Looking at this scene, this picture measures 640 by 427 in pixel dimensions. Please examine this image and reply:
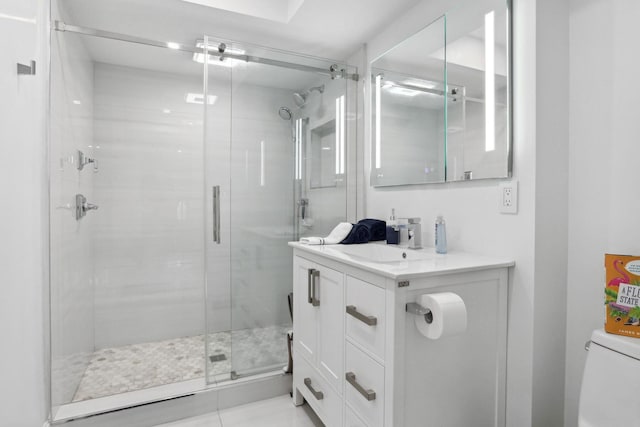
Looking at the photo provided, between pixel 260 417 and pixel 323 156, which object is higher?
Answer: pixel 323 156

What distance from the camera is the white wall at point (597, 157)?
44.9 inches

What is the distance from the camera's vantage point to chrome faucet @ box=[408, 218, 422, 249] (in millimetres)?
1718

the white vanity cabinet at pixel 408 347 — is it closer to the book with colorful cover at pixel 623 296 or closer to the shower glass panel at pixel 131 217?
the book with colorful cover at pixel 623 296

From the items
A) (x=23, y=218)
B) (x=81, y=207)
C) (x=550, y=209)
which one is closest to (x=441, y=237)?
(x=550, y=209)

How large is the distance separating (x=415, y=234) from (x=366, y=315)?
23.7 inches

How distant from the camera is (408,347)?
1159 mm

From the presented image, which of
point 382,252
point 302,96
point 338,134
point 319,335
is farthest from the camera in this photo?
point 338,134

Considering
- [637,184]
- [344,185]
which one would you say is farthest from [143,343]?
[637,184]

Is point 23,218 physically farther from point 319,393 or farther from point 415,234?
point 415,234

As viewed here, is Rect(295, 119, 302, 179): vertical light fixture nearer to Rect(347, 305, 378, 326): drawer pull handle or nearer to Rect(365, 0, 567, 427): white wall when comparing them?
Rect(347, 305, 378, 326): drawer pull handle

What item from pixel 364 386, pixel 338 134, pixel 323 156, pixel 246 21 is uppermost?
pixel 246 21

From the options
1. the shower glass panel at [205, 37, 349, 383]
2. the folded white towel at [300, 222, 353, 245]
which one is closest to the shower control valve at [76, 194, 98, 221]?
the shower glass panel at [205, 37, 349, 383]

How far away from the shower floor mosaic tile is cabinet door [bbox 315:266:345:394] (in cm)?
63

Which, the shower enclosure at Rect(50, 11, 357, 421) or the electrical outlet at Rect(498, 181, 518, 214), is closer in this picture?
the electrical outlet at Rect(498, 181, 518, 214)
